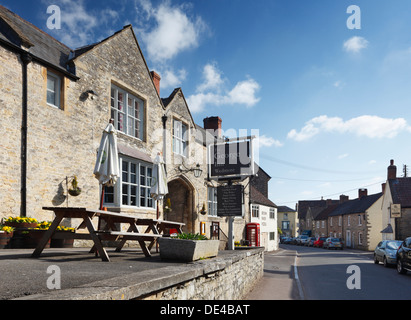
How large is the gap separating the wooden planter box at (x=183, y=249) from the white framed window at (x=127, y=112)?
8410 mm

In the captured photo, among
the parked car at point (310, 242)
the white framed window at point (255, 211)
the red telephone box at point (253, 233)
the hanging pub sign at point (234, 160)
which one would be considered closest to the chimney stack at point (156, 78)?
the hanging pub sign at point (234, 160)

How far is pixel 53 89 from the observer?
12.2m

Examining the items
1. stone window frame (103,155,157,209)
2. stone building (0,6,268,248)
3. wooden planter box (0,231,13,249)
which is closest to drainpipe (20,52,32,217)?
stone building (0,6,268,248)

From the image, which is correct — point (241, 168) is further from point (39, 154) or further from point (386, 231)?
point (386, 231)

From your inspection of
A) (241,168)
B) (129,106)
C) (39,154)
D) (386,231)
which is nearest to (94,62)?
(129,106)

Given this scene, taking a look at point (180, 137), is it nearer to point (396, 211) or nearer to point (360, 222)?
point (396, 211)

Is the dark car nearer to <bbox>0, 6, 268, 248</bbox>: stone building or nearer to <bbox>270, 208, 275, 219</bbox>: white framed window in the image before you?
<bbox>270, 208, 275, 219</bbox>: white framed window

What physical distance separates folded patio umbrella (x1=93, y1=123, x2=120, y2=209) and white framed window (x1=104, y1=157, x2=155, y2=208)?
4.59 m

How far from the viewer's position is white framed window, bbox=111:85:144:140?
15.0 metres

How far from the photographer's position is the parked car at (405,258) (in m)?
13.9

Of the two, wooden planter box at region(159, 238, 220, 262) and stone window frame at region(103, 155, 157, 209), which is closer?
wooden planter box at region(159, 238, 220, 262)

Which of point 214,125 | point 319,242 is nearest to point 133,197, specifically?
point 214,125

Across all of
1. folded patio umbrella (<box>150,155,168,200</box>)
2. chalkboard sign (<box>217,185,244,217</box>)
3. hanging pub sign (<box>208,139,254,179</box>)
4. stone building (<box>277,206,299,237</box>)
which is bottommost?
stone building (<box>277,206,299,237</box>)
